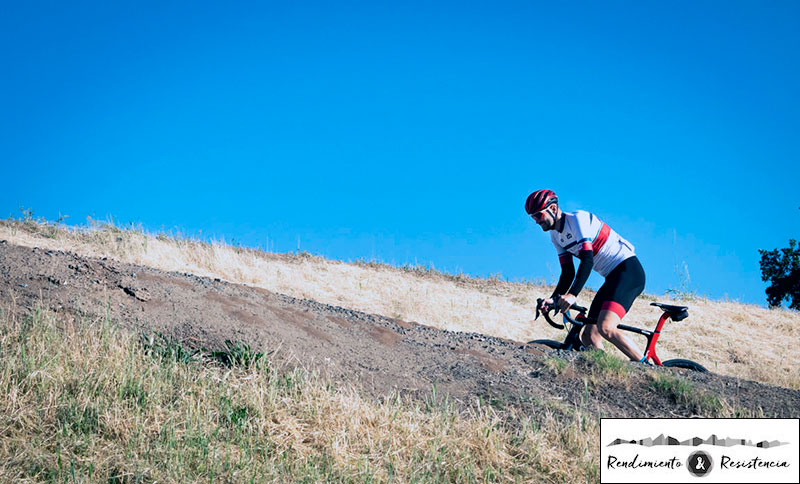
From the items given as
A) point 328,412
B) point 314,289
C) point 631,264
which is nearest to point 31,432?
point 328,412

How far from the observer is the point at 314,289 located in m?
14.1

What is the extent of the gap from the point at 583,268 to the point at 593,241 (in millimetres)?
522

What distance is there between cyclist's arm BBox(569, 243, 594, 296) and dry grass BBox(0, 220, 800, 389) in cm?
599

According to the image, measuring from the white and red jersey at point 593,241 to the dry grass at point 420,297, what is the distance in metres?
5.43

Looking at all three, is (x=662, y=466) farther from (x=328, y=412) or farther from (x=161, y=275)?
(x=161, y=275)

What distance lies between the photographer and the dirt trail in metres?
5.24

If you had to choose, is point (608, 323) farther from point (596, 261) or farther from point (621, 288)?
point (596, 261)

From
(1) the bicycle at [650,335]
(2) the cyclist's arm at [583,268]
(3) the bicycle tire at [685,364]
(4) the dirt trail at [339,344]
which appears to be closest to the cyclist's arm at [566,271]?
(1) the bicycle at [650,335]

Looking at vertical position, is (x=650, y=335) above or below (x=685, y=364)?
above

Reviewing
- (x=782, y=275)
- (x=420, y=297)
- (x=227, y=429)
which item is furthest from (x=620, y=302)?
(x=782, y=275)

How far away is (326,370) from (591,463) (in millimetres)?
2171

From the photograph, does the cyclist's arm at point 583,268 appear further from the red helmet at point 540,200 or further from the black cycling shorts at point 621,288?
the red helmet at point 540,200

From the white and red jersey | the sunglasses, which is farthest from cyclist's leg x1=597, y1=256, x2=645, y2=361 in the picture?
the sunglasses

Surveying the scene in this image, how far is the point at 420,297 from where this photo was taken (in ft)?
49.9
